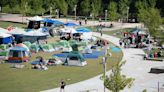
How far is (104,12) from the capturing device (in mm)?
90625

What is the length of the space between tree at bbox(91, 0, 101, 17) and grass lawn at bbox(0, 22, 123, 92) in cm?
4673

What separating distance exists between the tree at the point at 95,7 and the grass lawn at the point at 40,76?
46.7 m

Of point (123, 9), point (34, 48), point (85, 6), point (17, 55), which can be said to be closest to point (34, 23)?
point (34, 48)

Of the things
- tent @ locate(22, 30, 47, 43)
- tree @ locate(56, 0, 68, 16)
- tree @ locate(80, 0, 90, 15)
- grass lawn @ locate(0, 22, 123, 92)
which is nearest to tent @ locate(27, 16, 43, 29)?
tent @ locate(22, 30, 47, 43)

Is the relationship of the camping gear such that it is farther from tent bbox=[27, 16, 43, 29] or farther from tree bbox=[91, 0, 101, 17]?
tree bbox=[91, 0, 101, 17]

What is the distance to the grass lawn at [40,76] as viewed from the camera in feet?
96.0

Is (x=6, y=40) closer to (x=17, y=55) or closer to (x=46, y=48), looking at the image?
(x=46, y=48)

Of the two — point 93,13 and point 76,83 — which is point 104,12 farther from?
point 76,83

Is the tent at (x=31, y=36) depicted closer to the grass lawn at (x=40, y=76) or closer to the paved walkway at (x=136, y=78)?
the paved walkway at (x=136, y=78)

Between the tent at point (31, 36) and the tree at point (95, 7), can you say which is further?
the tree at point (95, 7)

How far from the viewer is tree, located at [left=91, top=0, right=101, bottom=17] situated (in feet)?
281

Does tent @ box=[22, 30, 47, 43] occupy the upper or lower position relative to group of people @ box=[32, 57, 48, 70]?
upper

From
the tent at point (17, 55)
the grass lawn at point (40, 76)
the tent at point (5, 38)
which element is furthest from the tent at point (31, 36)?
the grass lawn at point (40, 76)

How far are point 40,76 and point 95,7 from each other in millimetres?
57083
